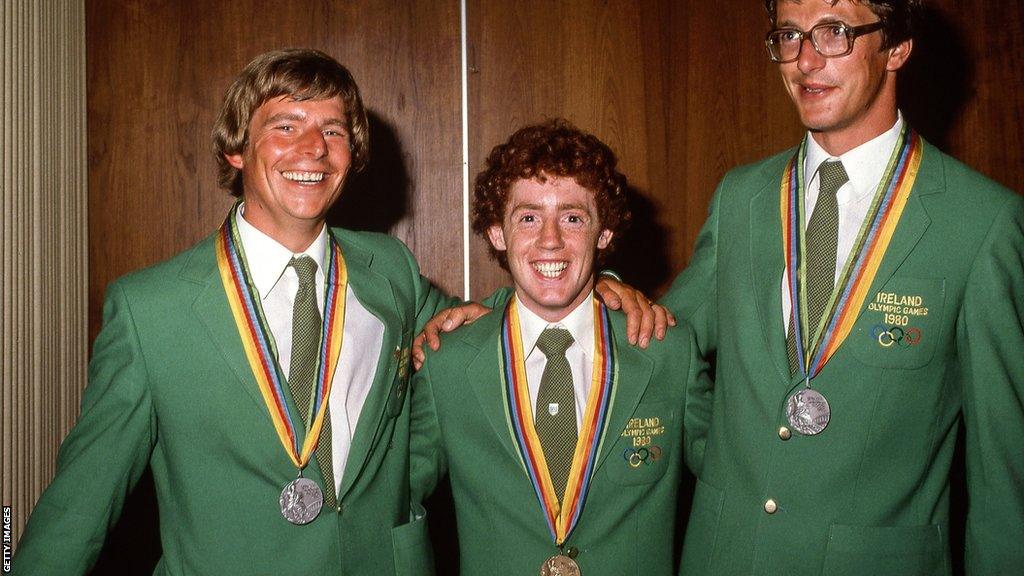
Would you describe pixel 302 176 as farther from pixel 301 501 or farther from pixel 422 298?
pixel 301 501

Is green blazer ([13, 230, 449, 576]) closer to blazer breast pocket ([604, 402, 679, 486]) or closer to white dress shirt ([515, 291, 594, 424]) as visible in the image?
white dress shirt ([515, 291, 594, 424])

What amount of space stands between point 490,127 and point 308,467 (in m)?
2.33

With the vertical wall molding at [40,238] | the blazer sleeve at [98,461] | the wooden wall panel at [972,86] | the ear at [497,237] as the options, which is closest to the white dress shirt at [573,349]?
the ear at [497,237]

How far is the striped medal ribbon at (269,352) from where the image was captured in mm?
1979

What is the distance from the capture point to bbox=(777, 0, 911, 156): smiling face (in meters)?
1.98

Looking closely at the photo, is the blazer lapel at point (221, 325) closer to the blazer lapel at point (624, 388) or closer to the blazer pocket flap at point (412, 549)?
Answer: the blazer pocket flap at point (412, 549)

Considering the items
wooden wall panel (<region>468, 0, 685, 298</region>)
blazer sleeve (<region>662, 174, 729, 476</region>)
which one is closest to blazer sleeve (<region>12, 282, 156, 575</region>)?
blazer sleeve (<region>662, 174, 729, 476</region>)

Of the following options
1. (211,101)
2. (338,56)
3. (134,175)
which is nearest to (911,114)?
(338,56)

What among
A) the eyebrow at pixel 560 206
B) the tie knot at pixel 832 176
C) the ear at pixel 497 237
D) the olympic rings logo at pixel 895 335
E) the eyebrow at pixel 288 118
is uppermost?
the eyebrow at pixel 288 118

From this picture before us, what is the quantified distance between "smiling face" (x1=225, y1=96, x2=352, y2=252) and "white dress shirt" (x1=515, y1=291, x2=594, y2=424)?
0.68 meters

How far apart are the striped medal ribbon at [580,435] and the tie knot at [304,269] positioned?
584 mm

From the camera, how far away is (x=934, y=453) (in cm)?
192

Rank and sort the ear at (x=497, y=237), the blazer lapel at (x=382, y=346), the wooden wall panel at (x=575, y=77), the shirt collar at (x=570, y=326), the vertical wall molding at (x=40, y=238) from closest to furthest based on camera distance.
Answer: the blazer lapel at (x=382, y=346)
the shirt collar at (x=570, y=326)
the ear at (x=497, y=237)
the vertical wall molding at (x=40, y=238)
the wooden wall panel at (x=575, y=77)
